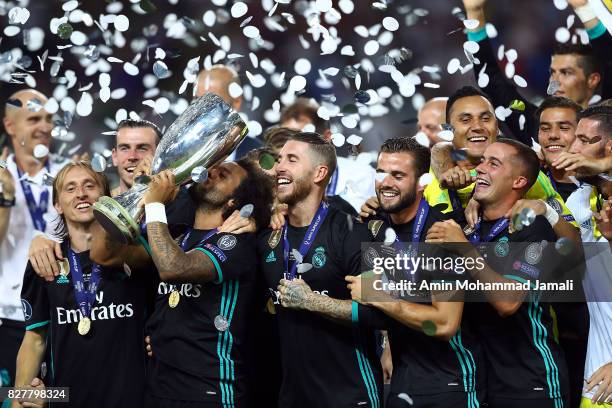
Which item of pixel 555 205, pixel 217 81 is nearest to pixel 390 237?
pixel 555 205

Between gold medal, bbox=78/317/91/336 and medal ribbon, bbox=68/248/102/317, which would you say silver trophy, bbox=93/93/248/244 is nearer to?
medal ribbon, bbox=68/248/102/317

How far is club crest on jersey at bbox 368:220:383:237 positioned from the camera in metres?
4.66

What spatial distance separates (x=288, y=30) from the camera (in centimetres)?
865

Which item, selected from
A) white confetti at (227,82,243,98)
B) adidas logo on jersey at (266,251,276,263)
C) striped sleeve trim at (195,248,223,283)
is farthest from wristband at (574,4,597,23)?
striped sleeve trim at (195,248,223,283)

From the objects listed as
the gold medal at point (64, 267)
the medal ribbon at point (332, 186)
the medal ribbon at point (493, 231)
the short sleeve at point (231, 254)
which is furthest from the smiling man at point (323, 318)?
the medal ribbon at point (332, 186)

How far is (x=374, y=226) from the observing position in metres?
4.71

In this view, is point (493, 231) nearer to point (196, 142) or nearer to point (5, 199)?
point (196, 142)

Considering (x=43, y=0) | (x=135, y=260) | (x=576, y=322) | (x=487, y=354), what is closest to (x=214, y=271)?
(x=135, y=260)

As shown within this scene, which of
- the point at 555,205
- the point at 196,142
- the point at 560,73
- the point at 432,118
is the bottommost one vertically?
the point at 555,205

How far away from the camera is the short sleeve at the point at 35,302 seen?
509cm

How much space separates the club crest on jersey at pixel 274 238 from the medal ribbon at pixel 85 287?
907mm

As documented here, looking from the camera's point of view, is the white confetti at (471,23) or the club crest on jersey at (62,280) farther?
the white confetti at (471,23)

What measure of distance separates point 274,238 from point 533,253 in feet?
4.08

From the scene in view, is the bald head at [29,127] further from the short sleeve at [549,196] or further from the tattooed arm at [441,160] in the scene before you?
the short sleeve at [549,196]
